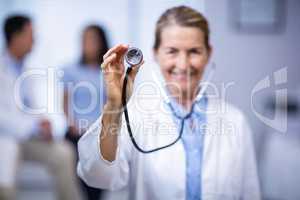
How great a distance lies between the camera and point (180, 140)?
2.74 ft

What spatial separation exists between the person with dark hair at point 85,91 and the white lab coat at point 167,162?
3.2 inches

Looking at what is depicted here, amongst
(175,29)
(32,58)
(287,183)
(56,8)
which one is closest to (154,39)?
(175,29)

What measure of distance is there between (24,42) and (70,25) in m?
0.51

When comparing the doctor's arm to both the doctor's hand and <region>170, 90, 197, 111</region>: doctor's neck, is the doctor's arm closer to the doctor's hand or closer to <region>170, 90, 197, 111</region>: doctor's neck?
the doctor's hand

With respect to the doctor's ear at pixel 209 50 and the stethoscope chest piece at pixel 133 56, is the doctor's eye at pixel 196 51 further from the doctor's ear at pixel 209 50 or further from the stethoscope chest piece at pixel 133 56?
the stethoscope chest piece at pixel 133 56

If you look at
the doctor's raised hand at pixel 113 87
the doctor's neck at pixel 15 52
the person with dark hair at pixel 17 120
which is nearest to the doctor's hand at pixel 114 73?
the doctor's raised hand at pixel 113 87

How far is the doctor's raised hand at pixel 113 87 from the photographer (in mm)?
714

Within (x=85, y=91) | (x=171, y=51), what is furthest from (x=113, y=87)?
(x=85, y=91)

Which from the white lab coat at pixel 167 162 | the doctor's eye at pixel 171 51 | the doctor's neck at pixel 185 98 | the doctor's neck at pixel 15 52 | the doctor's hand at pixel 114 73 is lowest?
the white lab coat at pixel 167 162

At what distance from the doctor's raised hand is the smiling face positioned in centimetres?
10

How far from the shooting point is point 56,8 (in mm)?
1809

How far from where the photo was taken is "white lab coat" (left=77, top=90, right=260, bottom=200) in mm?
798

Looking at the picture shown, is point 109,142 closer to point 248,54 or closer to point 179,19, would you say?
point 179,19

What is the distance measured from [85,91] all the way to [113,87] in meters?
0.28
